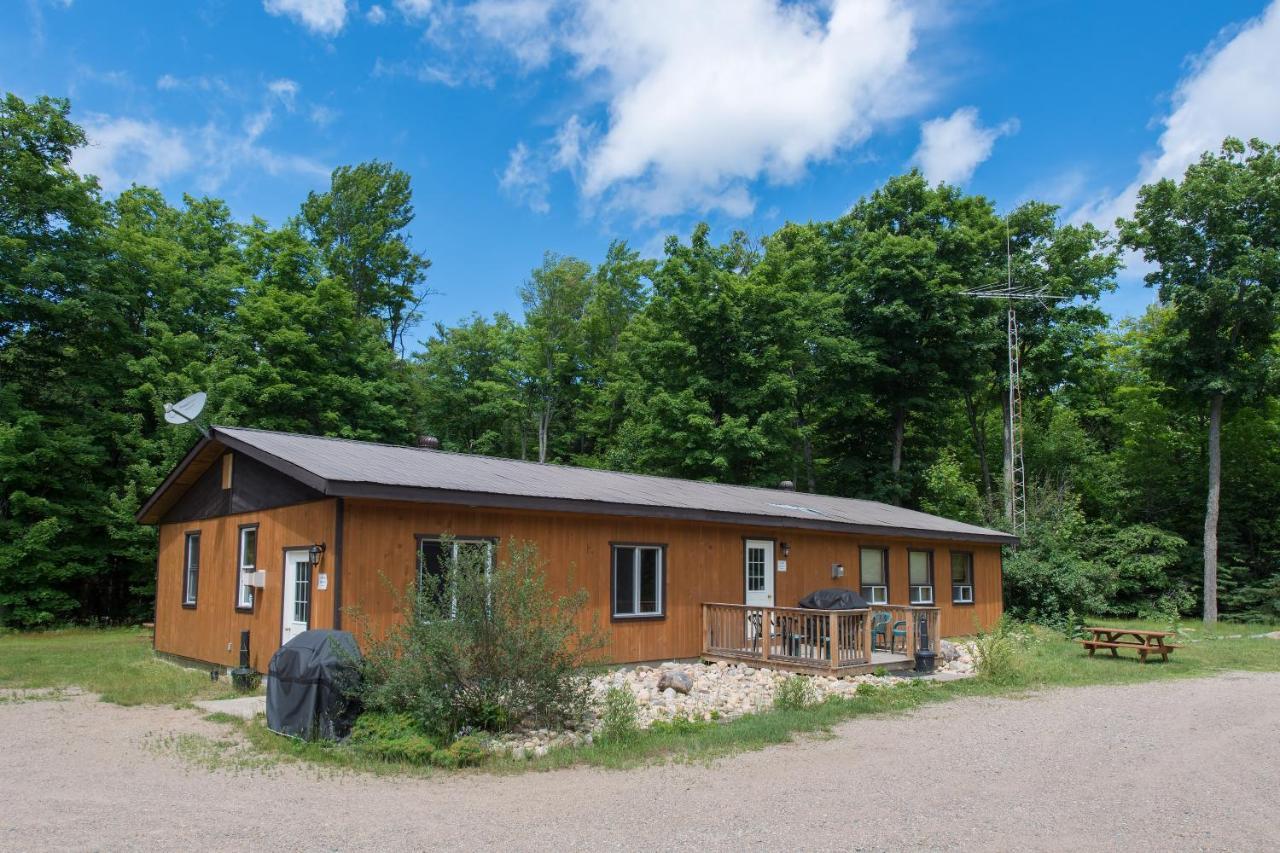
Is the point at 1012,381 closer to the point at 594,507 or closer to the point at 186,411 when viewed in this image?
the point at 594,507

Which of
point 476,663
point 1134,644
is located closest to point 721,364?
point 1134,644

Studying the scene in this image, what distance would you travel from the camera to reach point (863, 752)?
7.68 meters

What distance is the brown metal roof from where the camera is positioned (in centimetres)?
979

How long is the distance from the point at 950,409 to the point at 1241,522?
9.97 metres

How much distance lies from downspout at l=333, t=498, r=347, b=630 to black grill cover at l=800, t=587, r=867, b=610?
23.7ft

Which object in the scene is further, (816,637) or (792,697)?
(816,637)

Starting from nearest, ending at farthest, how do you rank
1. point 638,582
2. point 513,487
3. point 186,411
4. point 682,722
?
point 682,722
point 513,487
point 186,411
point 638,582

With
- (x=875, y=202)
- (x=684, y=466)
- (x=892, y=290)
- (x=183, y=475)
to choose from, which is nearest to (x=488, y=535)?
(x=183, y=475)

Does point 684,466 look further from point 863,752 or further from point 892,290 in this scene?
point 863,752

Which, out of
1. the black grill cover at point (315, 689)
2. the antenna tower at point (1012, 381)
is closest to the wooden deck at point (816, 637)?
the black grill cover at point (315, 689)

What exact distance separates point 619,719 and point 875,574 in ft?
34.2

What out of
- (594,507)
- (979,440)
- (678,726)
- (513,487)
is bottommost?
(678,726)

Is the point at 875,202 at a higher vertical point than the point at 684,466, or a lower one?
higher

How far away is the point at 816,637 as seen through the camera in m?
12.1
